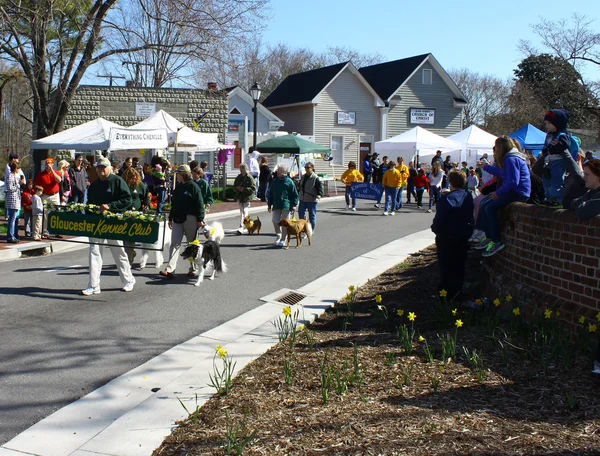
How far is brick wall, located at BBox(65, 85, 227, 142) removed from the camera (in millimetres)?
28453

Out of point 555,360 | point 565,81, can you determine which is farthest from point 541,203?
point 565,81

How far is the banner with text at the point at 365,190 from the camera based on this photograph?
2286 cm

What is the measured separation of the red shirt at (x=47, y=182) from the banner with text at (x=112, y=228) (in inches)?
245

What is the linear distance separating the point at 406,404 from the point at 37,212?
38.7 ft

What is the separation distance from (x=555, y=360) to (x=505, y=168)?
311 cm

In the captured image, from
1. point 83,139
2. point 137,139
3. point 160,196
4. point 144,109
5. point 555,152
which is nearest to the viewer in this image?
point 555,152

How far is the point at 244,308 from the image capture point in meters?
8.77

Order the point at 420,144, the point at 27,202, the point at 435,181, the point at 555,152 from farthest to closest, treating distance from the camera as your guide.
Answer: the point at 420,144
the point at 435,181
the point at 27,202
the point at 555,152

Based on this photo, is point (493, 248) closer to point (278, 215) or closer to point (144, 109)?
point (278, 215)

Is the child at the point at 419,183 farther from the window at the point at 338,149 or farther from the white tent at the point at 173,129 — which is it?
the window at the point at 338,149

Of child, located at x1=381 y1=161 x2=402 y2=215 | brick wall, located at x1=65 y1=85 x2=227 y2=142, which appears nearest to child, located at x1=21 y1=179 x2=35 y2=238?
child, located at x1=381 y1=161 x2=402 y2=215

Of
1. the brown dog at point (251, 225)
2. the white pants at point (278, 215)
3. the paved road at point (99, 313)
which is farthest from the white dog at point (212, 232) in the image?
the brown dog at point (251, 225)

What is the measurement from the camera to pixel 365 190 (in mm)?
22984

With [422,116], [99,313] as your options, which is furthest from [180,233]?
[422,116]
